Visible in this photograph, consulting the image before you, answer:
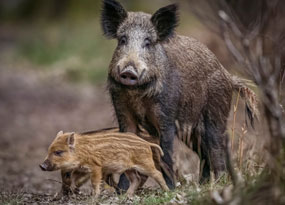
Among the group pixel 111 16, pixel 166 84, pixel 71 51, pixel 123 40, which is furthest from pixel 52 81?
pixel 166 84

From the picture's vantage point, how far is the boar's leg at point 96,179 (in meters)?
6.51

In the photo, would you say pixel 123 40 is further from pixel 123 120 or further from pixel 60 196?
pixel 60 196

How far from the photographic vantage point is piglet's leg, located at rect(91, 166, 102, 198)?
6508 mm

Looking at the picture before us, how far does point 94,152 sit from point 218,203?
75.4 inches

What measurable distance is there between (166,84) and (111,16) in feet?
3.38

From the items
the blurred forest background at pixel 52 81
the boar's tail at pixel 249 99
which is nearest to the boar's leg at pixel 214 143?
the blurred forest background at pixel 52 81

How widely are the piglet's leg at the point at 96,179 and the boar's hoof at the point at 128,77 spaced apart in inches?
34.7

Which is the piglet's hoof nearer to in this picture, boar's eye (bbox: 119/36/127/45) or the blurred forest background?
the blurred forest background

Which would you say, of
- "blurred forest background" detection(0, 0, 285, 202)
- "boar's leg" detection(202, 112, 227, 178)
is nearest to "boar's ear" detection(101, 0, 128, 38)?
"blurred forest background" detection(0, 0, 285, 202)

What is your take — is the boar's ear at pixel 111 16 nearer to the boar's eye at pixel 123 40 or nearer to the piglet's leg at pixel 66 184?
the boar's eye at pixel 123 40

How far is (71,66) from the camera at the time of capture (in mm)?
19281

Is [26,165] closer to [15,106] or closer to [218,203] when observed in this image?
[15,106]

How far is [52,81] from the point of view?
61.7ft

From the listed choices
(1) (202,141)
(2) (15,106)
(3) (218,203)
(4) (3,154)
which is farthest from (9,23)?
(3) (218,203)
